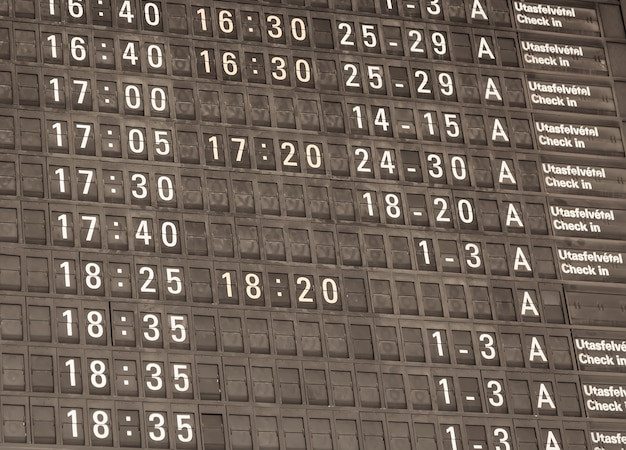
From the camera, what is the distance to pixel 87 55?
17.9m

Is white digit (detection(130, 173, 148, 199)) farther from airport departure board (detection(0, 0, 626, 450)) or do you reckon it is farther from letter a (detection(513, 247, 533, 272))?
letter a (detection(513, 247, 533, 272))

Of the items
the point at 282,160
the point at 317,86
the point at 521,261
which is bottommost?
the point at 521,261

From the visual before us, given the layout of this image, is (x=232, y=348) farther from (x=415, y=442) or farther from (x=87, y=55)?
(x=87, y=55)

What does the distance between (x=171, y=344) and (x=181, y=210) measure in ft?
4.27

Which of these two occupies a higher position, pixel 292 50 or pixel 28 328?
pixel 292 50

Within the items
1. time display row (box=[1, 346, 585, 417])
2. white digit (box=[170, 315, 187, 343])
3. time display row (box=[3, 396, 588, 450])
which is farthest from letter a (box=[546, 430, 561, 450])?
white digit (box=[170, 315, 187, 343])

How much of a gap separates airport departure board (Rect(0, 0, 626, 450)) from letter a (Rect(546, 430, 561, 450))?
0.13ft

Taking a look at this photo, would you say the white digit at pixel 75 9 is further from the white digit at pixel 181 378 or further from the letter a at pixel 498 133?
the letter a at pixel 498 133

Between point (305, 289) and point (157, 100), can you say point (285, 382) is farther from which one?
point (157, 100)

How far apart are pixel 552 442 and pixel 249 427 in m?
3.01

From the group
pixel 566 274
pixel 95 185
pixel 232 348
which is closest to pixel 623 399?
pixel 566 274

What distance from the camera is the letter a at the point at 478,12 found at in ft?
65.2

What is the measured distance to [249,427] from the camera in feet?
55.8

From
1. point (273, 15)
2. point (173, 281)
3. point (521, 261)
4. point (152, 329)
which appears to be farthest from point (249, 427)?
point (273, 15)
